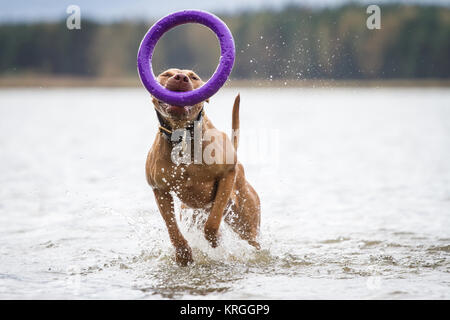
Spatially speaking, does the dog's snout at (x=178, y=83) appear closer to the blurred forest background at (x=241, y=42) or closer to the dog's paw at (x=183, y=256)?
the dog's paw at (x=183, y=256)

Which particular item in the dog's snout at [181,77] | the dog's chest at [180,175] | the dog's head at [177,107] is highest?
the dog's snout at [181,77]

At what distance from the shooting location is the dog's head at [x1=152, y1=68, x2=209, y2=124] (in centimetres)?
489

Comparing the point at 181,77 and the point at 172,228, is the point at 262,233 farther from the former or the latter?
the point at 181,77

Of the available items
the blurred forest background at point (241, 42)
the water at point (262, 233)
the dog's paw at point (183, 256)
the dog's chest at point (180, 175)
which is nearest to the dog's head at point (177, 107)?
the dog's chest at point (180, 175)

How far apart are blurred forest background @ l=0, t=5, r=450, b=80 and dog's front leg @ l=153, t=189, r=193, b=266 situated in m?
37.9

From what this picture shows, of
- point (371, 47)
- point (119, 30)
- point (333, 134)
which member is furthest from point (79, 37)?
point (333, 134)

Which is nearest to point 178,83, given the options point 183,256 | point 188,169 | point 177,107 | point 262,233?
point 177,107

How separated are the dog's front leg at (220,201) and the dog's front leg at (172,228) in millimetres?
267

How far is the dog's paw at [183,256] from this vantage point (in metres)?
5.70

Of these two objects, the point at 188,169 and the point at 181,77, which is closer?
the point at 181,77

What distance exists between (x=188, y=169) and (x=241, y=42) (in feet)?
198

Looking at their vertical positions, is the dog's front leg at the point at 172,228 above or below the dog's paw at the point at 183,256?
above

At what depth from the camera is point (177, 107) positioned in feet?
16.1

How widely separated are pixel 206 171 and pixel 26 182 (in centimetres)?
642
